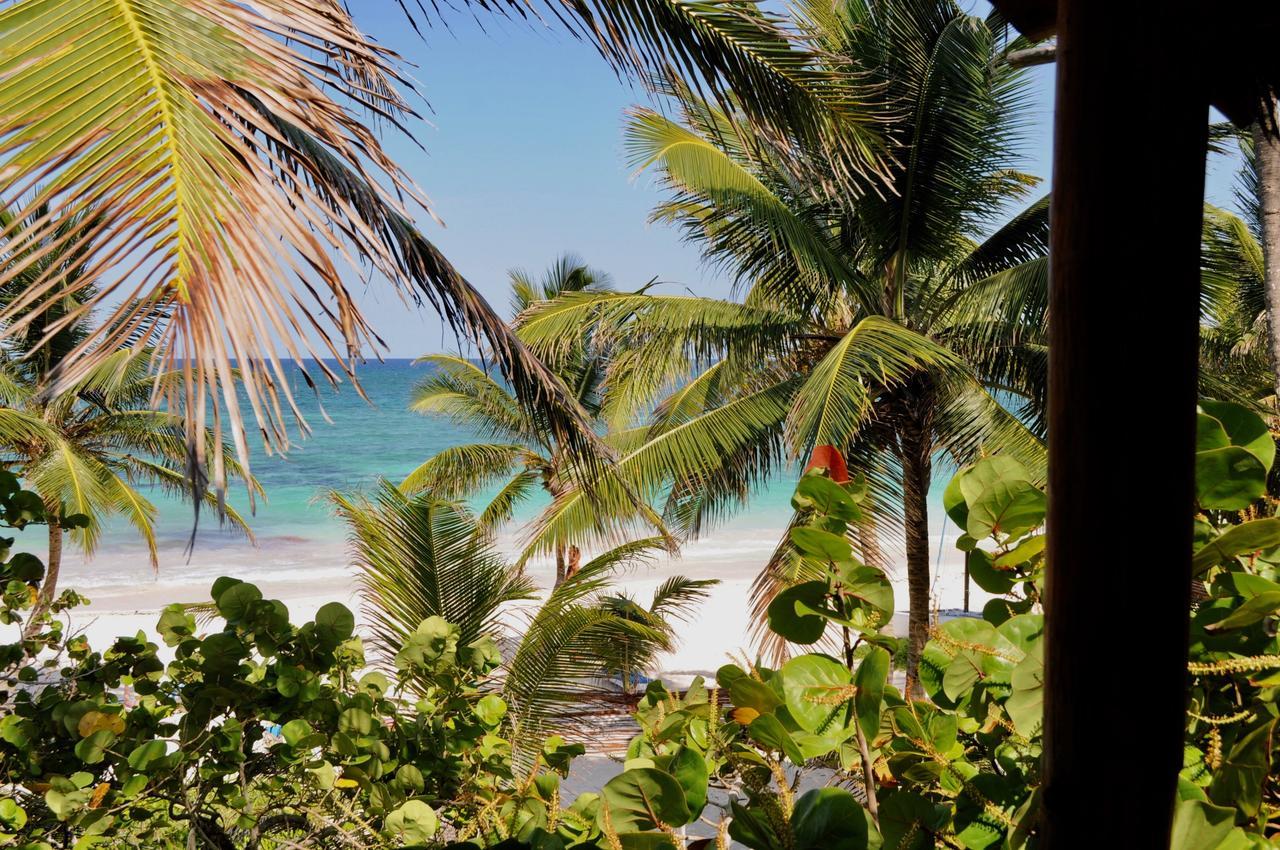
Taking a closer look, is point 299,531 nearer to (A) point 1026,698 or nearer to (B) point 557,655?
(B) point 557,655

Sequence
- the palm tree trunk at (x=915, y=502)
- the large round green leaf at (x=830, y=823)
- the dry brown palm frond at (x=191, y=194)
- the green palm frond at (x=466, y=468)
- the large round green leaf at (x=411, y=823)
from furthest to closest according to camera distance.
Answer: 1. the green palm frond at (x=466, y=468)
2. the palm tree trunk at (x=915, y=502)
3. the large round green leaf at (x=411, y=823)
4. the dry brown palm frond at (x=191, y=194)
5. the large round green leaf at (x=830, y=823)

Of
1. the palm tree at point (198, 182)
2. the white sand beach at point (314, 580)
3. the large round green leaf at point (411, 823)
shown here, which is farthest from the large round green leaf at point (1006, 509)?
the white sand beach at point (314, 580)

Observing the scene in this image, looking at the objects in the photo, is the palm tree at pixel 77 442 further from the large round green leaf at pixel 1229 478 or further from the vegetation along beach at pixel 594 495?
the large round green leaf at pixel 1229 478

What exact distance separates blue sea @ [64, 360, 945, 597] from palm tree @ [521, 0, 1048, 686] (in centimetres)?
810

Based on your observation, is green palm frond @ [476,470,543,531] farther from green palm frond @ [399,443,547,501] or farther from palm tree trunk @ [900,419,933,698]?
palm tree trunk @ [900,419,933,698]

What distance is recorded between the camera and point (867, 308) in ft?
31.2

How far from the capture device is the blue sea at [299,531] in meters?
25.0

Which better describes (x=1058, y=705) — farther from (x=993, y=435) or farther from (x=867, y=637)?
(x=993, y=435)

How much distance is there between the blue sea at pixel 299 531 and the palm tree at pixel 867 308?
26.6ft

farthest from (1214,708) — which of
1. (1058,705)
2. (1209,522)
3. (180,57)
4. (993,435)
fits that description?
(993,435)

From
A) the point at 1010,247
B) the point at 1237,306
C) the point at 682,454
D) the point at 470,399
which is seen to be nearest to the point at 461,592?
the point at 682,454

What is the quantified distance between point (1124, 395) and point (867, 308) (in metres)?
9.27

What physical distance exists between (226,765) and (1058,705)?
1800 mm

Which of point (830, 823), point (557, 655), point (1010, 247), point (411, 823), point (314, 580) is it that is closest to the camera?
point (830, 823)
